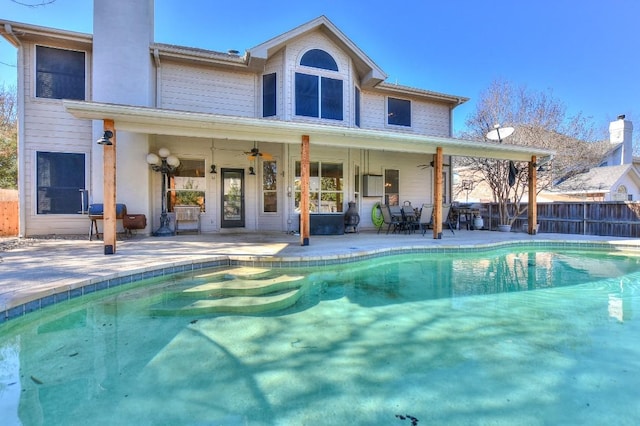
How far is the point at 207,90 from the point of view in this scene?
9.12 metres

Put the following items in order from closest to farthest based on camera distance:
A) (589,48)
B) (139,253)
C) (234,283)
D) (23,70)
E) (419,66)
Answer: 1. (234,283)
2. (139,253)
3. (23,70)
4. (589,48)
5. (419,66)

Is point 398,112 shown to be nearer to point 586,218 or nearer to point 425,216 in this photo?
point 425,216

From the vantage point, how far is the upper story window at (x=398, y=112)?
11180 millimetres

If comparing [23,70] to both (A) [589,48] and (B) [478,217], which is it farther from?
(A) [589,48]

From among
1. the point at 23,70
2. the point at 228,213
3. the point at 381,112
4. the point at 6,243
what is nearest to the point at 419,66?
the point at 381,112

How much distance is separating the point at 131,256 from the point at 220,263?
1.46 metres

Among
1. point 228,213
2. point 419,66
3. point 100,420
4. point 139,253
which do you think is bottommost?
point 100,420

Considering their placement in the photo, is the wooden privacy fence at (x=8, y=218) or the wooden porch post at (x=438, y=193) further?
the wooden privacy fence at (x=8, y=218)

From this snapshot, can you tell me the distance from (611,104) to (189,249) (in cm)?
2904

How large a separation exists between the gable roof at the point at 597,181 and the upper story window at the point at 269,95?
14877mm

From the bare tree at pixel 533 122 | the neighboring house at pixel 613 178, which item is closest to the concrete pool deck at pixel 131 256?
the bare tree at pixel 533 122

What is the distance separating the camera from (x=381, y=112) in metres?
11.1

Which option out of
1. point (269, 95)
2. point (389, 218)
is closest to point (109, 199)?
point (269, 95)

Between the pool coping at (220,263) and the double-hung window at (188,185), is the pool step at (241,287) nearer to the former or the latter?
the pool coping at (220,263)
